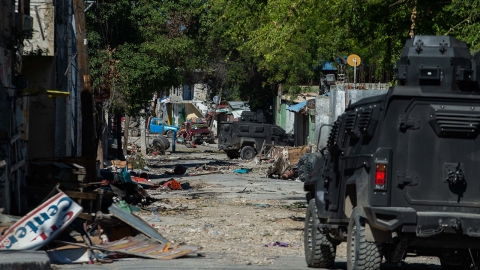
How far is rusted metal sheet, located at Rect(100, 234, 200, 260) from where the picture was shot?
1220 centimetres

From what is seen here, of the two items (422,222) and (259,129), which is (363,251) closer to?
(422,222)

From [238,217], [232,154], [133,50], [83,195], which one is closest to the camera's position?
[83,195]

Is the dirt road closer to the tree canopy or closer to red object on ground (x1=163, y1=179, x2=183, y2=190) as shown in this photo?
red object on ground (x1=163, y1=179, x2=183, y2=190)

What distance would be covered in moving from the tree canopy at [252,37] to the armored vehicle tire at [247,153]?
452 centimetres

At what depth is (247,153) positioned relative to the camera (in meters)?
48.1

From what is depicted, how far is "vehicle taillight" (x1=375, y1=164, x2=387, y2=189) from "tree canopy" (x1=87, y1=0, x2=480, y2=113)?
16.4 ft

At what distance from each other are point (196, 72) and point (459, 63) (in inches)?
2509

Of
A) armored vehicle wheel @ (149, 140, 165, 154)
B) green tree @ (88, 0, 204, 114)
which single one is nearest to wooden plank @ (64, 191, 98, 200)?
green tree @ (88, 0, 204, 114)

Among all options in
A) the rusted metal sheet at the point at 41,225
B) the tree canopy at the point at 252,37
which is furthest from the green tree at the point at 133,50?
the rusted metal sheet at the point at 41,225

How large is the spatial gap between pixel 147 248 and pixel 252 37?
43.6ft

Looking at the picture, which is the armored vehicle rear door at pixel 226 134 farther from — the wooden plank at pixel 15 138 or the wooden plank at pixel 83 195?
the wooden plank at pixel 83 195

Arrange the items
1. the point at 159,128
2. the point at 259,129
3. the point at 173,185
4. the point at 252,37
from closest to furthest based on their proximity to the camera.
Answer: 1. the point at 252,37
2. the point at 173,185
3. the point at 259,129
4. the point at 159,128

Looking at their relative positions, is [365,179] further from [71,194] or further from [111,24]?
[111,24]

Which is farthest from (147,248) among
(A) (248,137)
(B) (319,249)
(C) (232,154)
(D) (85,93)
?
(C) (232,154)
